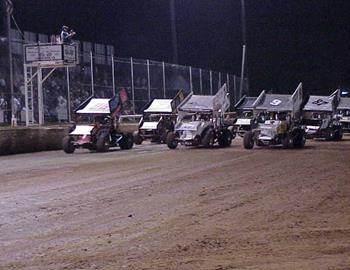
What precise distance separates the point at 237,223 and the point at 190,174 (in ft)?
21.1

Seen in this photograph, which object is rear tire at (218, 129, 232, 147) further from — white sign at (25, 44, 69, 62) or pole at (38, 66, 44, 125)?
pole at (38, 66, 44, 125)

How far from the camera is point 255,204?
10.5 meters

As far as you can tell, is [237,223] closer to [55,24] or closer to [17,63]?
[17,63]

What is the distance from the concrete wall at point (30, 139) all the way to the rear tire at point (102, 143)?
117 inches

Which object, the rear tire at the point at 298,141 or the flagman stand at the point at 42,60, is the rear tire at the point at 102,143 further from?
the rear tire at the point at 298,141

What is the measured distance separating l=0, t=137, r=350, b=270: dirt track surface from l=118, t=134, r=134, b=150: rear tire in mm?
8281

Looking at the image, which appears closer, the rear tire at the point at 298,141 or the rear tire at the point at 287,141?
the rear tire at the point at 287,141

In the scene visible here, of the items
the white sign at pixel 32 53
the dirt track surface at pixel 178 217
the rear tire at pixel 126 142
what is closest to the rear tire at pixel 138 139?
the rear tire at pixel 126 142

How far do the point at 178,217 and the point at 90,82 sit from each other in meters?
25.2

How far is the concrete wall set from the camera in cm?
2405

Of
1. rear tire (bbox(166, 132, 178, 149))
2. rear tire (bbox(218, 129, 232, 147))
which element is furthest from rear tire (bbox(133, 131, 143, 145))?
rear tire (bbox(218, 129, 232, 147))

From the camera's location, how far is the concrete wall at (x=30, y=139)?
24047 millimetres

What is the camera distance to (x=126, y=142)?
2602cm

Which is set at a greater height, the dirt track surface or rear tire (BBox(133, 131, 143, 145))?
rear tire (BBox(133, 131, 143, 145))
